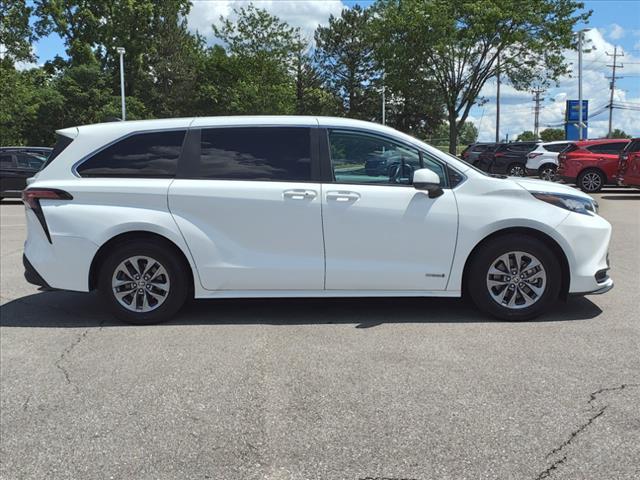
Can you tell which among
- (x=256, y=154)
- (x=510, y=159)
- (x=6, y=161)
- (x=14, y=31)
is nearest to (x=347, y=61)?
(x=14, y=31)

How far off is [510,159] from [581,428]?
24.2 meters

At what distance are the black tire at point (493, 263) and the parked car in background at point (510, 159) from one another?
2138 cm

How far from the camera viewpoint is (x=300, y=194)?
198 inches

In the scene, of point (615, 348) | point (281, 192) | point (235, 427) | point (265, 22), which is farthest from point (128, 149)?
point (265, 22)

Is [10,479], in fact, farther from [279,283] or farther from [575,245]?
[575,245]

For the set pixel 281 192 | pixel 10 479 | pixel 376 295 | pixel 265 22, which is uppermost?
pixel 265 22

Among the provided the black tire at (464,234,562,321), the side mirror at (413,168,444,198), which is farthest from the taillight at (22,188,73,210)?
the black tire at (464,234,562,321)

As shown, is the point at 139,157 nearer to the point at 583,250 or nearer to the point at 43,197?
the point at 43,197

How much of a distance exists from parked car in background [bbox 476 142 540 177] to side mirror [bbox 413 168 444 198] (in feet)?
71.1

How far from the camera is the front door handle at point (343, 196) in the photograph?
500 cm

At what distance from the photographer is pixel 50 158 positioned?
209 inches

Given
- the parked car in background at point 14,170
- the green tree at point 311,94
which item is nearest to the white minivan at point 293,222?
the parked car in background at point 14,170

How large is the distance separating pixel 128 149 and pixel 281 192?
4.66 ft

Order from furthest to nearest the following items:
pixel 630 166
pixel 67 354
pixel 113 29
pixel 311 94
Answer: pixel 311 94
pixel 113 29
pixel 630 166
pixel 67 354
